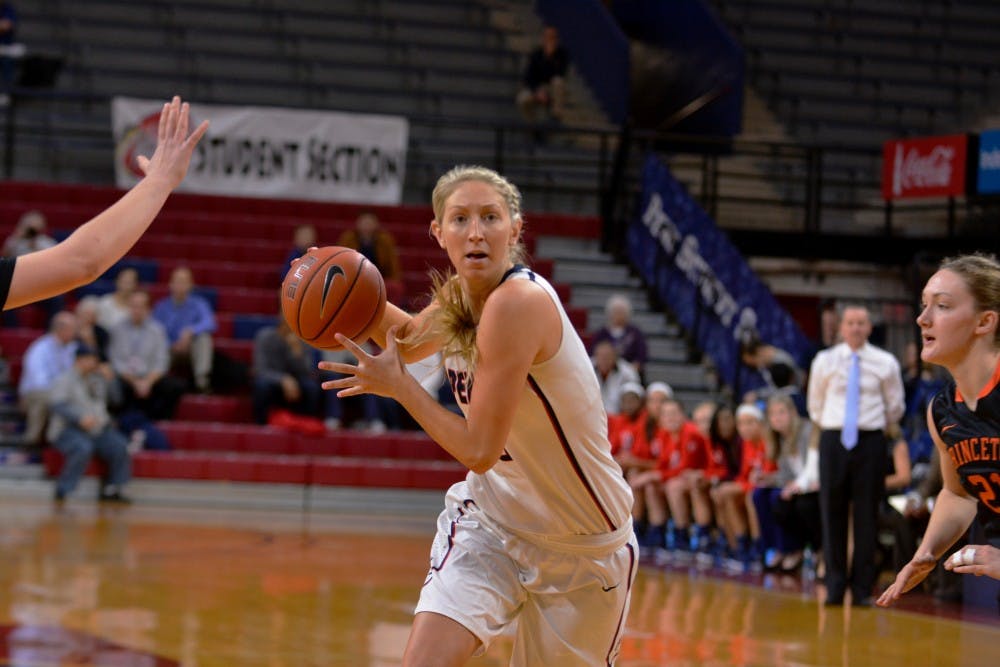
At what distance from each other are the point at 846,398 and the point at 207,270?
310 inches

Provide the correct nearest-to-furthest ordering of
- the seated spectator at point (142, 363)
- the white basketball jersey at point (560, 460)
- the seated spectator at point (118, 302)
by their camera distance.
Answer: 1. the white basketball jersey at point (560, 460)
2. the seated spectator at point (142, 363)
3. the seated spectator at point (118, 302)

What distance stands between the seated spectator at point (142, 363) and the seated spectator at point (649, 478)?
428 centimetres

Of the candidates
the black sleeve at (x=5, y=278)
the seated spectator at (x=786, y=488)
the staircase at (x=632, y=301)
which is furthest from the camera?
the staircase at (x=632, y=301)

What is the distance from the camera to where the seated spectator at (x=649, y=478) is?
35.3 ft

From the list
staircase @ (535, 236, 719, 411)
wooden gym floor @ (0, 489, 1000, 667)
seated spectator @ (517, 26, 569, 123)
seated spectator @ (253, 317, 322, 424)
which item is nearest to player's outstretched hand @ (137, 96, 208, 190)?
wooden gym floor @ (0, 489, 1000, 667)

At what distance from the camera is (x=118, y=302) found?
1292cm

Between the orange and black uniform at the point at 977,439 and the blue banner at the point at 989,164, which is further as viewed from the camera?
the blue banner at the point at 989,164

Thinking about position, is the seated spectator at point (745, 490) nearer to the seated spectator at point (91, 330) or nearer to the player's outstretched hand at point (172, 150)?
the seated spectator at point (91, 330)

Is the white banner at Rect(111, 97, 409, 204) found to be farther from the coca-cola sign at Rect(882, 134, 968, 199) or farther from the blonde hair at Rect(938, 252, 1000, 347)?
the blonde hair at Rect(938, 252, 1000, 347)

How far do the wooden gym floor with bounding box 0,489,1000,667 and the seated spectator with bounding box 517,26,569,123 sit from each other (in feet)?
25.7

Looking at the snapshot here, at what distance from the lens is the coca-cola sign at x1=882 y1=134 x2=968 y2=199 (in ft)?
45.3

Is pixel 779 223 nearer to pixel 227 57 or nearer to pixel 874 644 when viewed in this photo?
pixel 227 57

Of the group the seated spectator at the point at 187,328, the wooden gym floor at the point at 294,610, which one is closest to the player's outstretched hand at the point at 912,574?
the wooden gym floor at the point at 294,610

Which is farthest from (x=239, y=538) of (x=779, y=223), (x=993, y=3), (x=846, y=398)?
(x=993, y=3)
